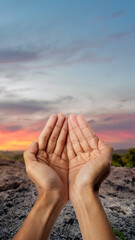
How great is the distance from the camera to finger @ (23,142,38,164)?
447cm

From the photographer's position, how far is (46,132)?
5023 millimetres

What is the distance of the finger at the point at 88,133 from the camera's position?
15.6 feet

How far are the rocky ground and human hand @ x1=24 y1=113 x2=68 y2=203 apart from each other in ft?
3.71

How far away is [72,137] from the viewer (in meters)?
5.08

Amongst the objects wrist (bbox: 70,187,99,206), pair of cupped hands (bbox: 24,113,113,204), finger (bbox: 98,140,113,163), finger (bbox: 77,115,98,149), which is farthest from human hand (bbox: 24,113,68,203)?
finger (bbox: 98,140,113,163)

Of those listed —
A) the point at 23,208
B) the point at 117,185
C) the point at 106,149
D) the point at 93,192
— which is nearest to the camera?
the point at 93,192

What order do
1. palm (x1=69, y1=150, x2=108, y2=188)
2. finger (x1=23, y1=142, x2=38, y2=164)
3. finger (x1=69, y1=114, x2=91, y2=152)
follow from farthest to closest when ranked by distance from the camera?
1. finger (x1=69, y1=114, x2=91, y2=152)
2. finger (x1=23, y1=142, x2=38, y2=164)
3. palm (x1=69, y1=150, x2=108, y2=188)

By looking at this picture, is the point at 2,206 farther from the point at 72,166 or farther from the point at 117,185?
the point at 117,185

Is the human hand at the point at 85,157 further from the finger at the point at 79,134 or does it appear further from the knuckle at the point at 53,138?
the knuckle at the point at 53,138

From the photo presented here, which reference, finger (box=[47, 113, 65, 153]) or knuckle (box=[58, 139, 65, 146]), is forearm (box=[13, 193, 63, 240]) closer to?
finger (box=[47, 113, 65, 153])

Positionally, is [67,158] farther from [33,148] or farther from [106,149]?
[106,149]

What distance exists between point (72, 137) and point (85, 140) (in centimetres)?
32

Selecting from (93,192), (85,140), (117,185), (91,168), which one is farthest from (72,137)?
(117,185)

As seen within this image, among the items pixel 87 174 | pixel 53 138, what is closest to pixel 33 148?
pixel 53 138
